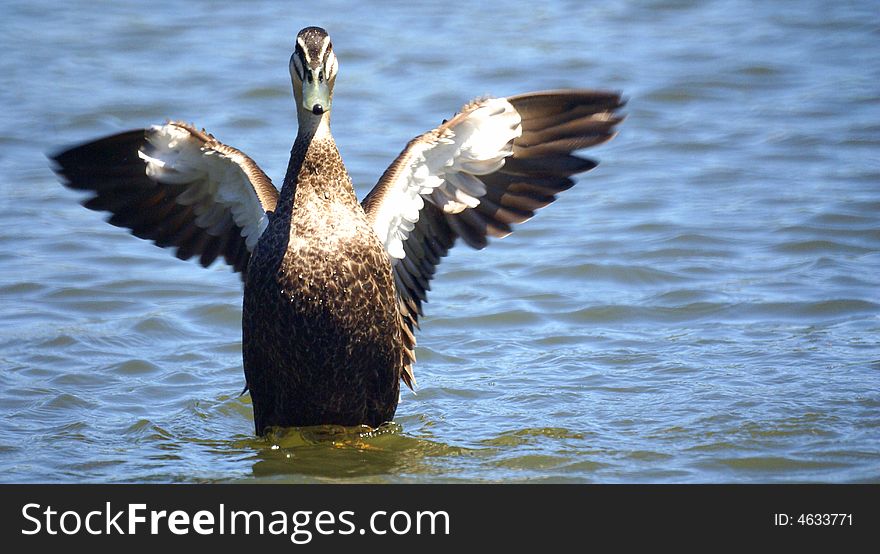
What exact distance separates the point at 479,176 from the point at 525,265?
124 inches

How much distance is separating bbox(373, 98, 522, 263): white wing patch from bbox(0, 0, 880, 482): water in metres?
1.25

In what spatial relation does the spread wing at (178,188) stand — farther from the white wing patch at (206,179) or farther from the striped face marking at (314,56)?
the striped face marking at (314,56)

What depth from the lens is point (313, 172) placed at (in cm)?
682

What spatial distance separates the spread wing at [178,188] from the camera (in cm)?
712

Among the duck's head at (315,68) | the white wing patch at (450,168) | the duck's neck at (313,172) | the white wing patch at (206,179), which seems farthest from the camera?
the white wing patch at (450,168)

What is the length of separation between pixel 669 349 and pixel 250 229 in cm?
310

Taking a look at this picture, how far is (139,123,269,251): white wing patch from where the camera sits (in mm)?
7055

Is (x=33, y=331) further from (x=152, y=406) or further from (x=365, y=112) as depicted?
Answer: (x=365, y=112)

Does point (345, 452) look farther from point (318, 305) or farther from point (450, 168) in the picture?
point (450, 168)

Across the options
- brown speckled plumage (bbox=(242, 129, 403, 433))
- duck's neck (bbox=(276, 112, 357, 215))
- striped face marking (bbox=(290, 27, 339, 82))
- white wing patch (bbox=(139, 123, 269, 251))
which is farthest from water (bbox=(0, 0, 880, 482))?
striped face marking (bbox=(290, 27, 339, 82))

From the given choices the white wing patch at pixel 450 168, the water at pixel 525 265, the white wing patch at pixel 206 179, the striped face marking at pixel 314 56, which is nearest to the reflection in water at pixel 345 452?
the water at pixel 525 265

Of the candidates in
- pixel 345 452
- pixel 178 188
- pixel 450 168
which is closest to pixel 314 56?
pixel 450 168

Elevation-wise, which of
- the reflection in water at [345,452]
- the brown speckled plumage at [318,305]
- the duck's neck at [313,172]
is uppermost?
the duck's neck at [313,172]
